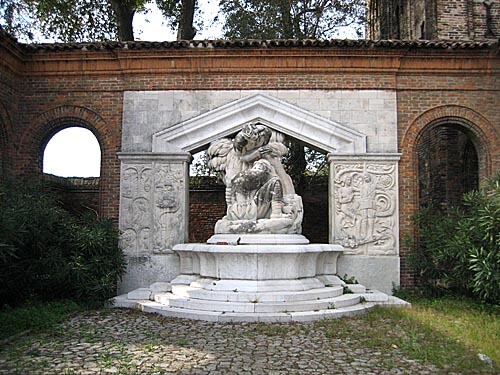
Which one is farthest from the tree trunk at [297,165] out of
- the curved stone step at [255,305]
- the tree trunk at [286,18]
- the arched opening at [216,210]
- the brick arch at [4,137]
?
the brick arch at [4,137]

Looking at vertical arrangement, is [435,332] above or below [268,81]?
below

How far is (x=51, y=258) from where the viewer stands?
28.2 ft

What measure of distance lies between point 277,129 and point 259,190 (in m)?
1.70

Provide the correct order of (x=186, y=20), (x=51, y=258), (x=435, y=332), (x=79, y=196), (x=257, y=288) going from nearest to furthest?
(x=435, y=332), (x=257, y=288), (x=51, y=258), (x=79, y=196), (x=186, y=20)

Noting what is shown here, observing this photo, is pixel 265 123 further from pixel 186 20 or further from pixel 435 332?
pixel 186 20

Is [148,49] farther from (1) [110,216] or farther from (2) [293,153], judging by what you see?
(2) [293,153]

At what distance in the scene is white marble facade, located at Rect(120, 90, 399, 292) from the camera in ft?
33.9

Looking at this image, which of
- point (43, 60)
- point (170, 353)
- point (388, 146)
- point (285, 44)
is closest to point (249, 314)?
point (170, 353)

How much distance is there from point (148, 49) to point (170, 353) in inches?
281

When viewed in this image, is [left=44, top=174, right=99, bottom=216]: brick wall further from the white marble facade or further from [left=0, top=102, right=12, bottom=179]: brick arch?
the white marble facade

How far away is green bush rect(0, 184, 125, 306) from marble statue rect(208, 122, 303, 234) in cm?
235

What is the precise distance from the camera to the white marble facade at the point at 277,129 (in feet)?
33.9

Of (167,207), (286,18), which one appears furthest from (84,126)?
(286,18)

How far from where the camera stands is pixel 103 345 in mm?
6125
